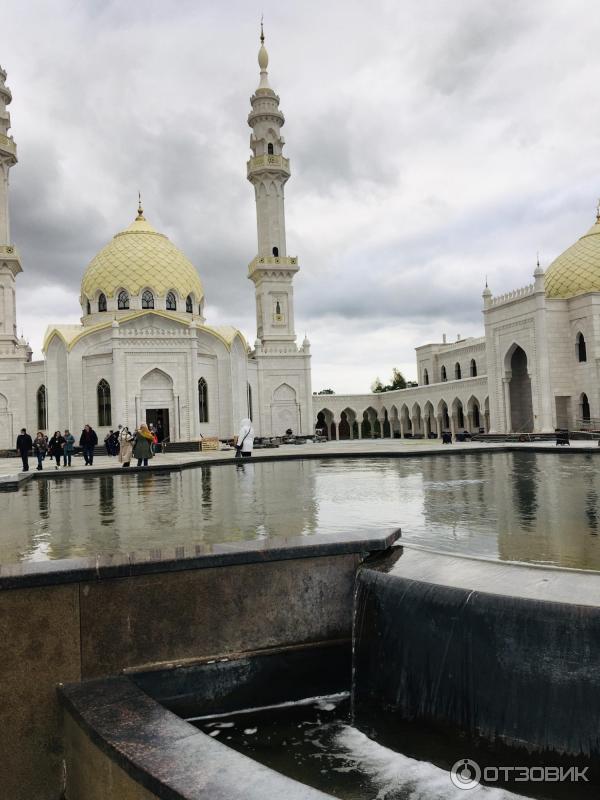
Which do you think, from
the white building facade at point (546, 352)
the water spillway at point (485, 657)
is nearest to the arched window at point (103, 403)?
the white building facade at point (546, 352)

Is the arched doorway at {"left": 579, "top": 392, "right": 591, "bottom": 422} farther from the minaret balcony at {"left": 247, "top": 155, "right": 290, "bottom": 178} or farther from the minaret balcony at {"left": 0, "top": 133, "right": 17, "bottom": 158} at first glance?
the minaret balcony at {"left": 0, "top": 133, "right": 17, "bottom": 158}

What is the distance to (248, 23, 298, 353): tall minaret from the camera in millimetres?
35250

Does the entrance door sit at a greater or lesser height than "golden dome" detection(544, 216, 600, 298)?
lesser

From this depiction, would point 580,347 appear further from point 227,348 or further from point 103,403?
point 103,403

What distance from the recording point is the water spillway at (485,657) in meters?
2.70

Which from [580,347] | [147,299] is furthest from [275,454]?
[147,299]

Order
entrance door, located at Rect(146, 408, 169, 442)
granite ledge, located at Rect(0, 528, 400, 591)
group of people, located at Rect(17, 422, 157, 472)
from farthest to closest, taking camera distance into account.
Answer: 1. entrance door, located at Rect(146, 408, 169, 442)
2. group of people, located at Rect(17, 422, 157, 472)
3. granite ledge, located at Rect(0, 528, 400, 591)

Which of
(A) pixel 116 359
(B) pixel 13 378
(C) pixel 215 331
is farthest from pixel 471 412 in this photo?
(B) pixel 13 378

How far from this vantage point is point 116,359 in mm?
30578

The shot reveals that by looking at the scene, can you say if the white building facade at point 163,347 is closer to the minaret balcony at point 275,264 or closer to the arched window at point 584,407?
the minaret balcony at point 275,264

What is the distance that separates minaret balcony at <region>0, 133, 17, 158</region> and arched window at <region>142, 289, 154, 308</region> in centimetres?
891

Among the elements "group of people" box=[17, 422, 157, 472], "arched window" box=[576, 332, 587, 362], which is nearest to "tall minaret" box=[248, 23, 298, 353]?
"arched window" box=[576, 332, 587, 362]

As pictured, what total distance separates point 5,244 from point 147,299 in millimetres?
7070

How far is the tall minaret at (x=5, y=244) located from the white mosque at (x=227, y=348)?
0.06m
